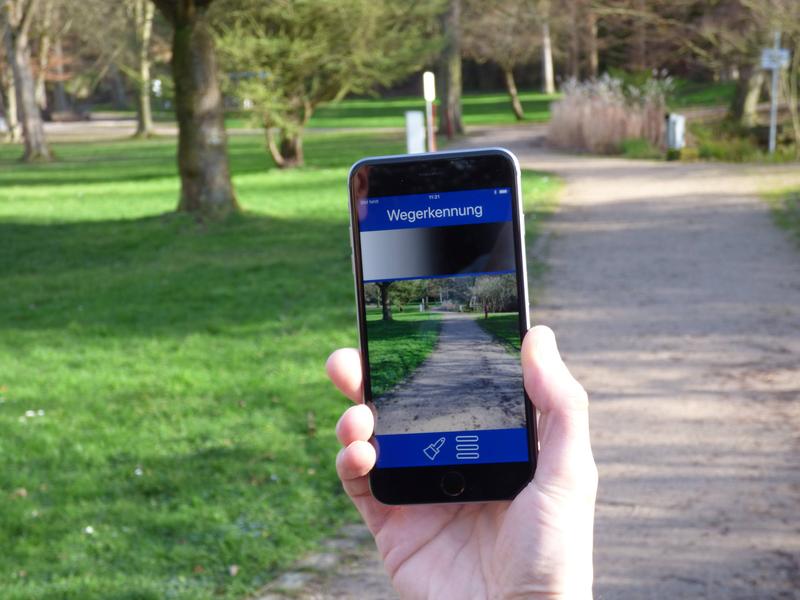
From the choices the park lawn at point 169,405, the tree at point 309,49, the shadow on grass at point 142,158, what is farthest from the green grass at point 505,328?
the shadow on grass at point 142,158

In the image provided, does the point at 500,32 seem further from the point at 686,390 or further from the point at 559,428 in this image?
the point at 559,428

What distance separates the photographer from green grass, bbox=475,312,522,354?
2.18 m

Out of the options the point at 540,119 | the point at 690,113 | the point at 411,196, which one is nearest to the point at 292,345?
the point at 411,196

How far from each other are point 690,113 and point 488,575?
3689 cm

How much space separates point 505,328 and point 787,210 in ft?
44.8

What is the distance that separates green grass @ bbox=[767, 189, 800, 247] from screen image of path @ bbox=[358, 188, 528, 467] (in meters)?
10.7

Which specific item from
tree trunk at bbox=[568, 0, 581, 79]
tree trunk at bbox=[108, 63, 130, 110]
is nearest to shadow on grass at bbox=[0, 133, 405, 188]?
tree trunk at bbox=[568, 0, 581, 79]

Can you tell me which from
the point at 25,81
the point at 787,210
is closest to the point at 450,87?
the point at 25,81

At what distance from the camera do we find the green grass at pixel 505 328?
85.7 inches

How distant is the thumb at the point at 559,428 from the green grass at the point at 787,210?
11.1 metres

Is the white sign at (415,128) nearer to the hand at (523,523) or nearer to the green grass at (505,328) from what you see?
the green grass at (505,328)

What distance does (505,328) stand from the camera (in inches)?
86.4

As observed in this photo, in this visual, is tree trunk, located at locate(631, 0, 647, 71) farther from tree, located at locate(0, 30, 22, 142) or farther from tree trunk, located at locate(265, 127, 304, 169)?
tree, located at locate(0, 30, 22, 142)

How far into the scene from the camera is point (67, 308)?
408 inches
